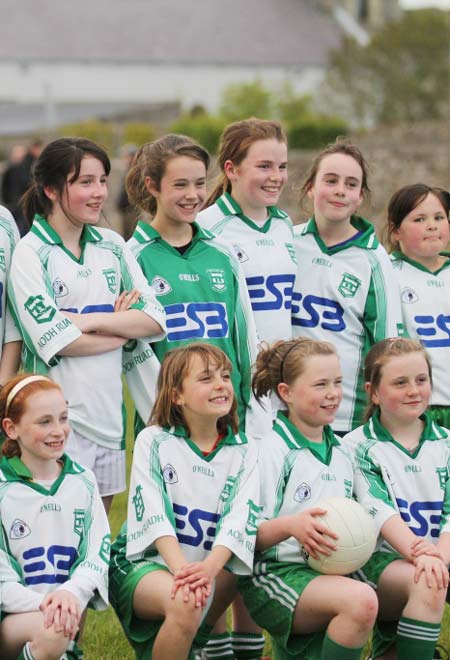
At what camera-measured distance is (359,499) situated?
489 cm

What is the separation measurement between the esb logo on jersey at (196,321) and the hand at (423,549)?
121cm

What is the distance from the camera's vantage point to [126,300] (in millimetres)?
5125

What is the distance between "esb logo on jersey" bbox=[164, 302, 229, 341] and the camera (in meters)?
5.31

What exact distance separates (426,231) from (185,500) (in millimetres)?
1878

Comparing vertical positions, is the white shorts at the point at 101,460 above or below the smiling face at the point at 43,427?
below

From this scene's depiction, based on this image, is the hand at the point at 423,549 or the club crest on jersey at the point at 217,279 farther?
the club crest on jersey at the point at 217,279

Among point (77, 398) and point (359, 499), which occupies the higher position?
point (77, 398)

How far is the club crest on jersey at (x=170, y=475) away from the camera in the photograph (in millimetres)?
4688

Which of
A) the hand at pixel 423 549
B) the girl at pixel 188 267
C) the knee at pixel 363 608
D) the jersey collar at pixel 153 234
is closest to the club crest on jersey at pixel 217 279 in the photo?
the girl at pixel 188 267

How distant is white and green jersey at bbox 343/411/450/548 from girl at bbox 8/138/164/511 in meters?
0.96

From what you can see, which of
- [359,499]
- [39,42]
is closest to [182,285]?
[359,499]

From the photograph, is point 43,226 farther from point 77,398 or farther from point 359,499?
point 359,499

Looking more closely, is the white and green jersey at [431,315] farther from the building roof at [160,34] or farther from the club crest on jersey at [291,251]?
the building roof at [160,34]

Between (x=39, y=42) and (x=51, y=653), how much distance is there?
2415 inches
